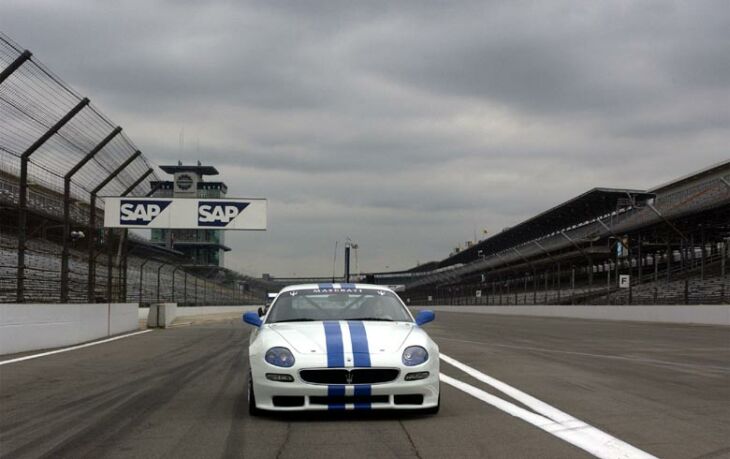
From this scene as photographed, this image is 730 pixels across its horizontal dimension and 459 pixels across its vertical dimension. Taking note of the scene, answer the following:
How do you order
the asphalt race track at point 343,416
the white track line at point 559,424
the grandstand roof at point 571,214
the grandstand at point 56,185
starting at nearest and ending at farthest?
the white track line at point 559,424, the asphalt race track at point 343,416, the grandstand at point 56,185, the grandstand roof at point 571,214

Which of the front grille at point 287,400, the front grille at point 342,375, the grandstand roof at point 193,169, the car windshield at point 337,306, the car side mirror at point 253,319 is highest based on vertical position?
the grandstand roof at point 193,169

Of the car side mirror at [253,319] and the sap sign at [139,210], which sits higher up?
the sap sign at [139,210]

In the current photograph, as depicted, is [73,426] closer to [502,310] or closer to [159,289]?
[159,289]

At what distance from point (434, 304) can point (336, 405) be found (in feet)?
301

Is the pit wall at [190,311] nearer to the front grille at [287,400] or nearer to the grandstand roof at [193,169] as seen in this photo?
the front grille at [287,400]

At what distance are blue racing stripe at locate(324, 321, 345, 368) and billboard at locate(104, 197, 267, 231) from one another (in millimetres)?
15484

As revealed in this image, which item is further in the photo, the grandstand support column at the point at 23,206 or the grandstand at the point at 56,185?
the grandstand support column at the point at 23,206

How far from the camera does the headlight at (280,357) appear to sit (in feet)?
18.9

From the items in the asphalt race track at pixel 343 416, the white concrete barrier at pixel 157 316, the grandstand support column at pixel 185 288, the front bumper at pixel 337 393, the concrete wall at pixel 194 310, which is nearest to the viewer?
the asphalt race track at pixel 343 416

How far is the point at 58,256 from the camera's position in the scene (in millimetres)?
15258

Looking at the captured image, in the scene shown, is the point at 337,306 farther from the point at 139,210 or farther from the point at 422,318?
the point at 139,210

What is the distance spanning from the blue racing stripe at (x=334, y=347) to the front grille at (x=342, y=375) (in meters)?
0.05

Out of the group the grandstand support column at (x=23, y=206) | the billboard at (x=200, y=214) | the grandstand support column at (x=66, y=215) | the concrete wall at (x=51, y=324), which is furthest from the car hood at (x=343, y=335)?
the billboard at (x=200, y=214)

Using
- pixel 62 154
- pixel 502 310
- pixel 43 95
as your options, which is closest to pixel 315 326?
pixel 43 95
